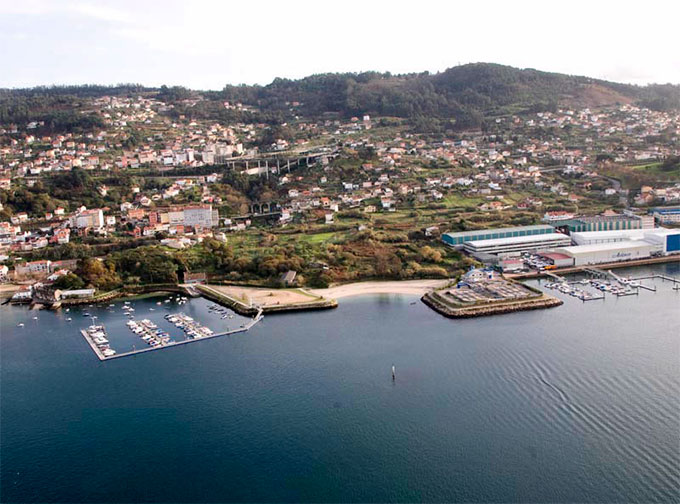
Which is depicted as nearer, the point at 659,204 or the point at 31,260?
the point at 31,260

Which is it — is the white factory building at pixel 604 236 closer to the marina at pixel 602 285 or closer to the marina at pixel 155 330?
the marina at pixel 602 285

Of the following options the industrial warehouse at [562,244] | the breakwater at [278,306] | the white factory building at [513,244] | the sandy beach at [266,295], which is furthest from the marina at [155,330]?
the industrial warehouse at [562,244]

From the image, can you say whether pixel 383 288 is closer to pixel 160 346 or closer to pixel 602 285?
pixel 602 285

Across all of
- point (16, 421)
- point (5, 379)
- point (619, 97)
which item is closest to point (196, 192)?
point (5, 379)

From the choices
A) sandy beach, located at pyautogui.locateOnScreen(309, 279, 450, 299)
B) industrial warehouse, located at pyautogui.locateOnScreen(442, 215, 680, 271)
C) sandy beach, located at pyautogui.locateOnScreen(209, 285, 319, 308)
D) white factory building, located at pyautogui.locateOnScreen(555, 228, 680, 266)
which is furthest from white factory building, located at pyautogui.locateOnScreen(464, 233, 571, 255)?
sandy beach, located at pyautogui.locateOnScreen(209, 285, 319, 308)

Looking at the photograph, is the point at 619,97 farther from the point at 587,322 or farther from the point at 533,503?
the point at 533,503

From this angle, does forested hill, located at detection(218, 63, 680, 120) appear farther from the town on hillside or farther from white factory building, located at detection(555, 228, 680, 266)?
white factory building, located at detection(555, 228, 680, 266)
